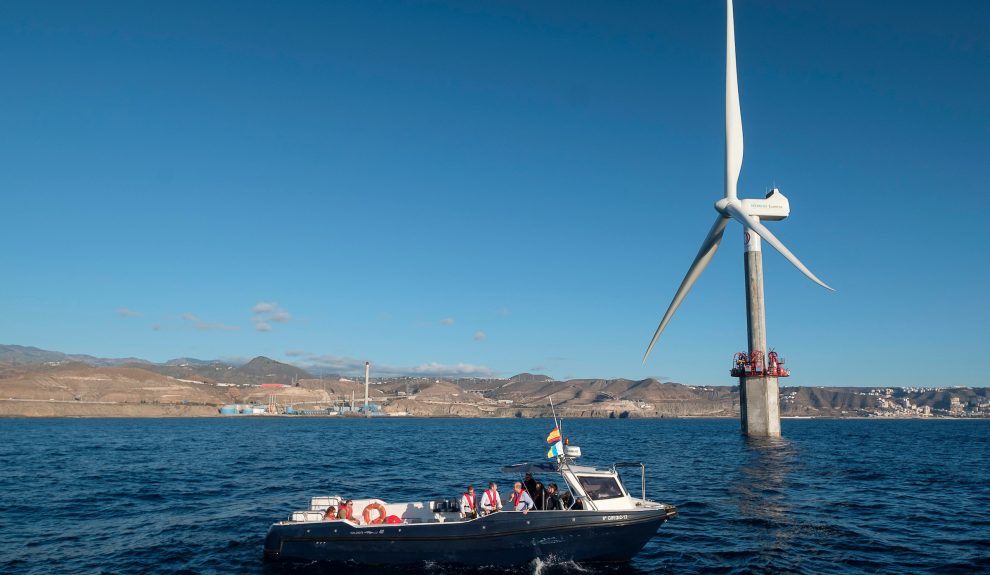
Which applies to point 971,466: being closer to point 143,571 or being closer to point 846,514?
point 846,514

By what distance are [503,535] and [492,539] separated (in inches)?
14.6

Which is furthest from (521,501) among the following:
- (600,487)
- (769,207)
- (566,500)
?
(769,207)

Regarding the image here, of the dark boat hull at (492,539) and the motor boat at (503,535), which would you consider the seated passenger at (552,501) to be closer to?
the motor boat at (503,535)

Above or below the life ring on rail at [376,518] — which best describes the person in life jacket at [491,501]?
above

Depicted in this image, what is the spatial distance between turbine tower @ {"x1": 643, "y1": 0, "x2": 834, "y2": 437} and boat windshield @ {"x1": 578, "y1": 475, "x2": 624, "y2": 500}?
33094 mm

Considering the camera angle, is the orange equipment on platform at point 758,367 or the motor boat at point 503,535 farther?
the orange equipment on platform at point 758,367

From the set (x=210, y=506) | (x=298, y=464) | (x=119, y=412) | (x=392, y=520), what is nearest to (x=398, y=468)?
(x=298, y=464)

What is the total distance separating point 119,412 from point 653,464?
606 ft

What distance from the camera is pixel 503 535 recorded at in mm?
19047

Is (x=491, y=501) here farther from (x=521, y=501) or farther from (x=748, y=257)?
(x=748, y=257)

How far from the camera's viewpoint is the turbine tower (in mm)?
57209

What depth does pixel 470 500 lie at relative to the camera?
66.5 feet

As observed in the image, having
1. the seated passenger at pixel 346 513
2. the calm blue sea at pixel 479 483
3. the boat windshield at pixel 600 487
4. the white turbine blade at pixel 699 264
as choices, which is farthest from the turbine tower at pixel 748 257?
the seated passenger at pixel 346 513

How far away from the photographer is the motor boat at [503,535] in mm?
19062
